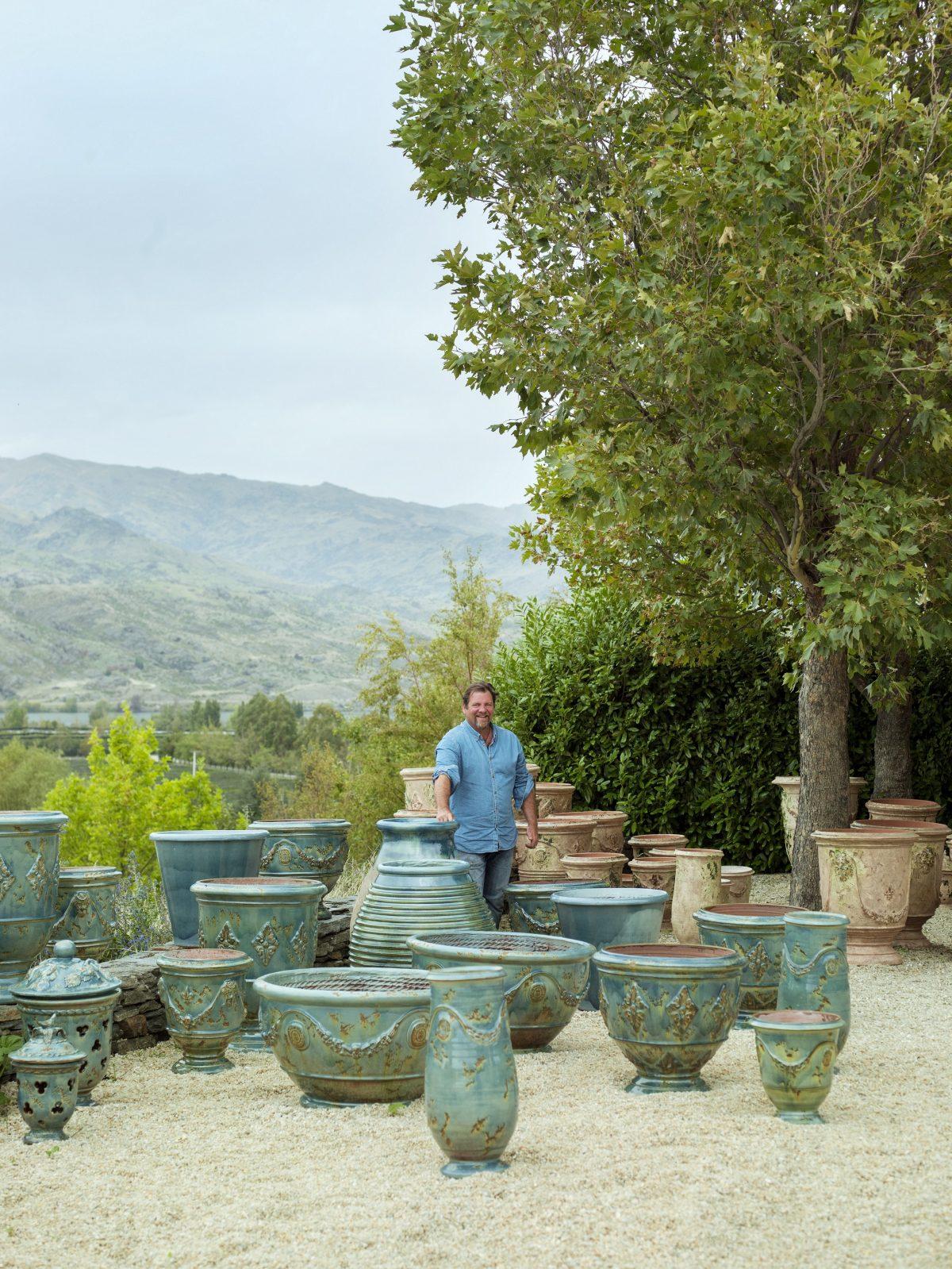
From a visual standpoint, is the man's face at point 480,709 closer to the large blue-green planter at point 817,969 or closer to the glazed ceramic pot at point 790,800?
the large blue-green planter at point 817,969

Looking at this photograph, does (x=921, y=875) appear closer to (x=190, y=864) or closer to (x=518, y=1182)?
(x=190, y=864)

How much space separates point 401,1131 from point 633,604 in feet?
22.7

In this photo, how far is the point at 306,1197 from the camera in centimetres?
344

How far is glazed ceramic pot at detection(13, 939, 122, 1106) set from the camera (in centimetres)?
423

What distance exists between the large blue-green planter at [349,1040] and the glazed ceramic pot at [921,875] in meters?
4.20

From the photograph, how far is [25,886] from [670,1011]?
2495 millimetres

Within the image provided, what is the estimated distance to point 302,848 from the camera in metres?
6.35

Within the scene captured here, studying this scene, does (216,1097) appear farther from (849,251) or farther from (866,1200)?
(849,251)

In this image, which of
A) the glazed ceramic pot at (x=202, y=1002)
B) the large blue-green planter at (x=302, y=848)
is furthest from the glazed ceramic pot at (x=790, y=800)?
the glazed ceramic pot at (x=202, y=1002)

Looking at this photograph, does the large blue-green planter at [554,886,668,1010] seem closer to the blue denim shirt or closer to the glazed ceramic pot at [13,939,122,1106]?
the blue denim shirt

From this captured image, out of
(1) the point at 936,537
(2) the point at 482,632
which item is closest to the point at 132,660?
(2) the point at 482,632

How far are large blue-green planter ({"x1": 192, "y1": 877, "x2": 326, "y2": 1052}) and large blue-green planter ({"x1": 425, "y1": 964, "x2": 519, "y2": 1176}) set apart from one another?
5.64ft

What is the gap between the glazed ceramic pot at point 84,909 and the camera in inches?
218

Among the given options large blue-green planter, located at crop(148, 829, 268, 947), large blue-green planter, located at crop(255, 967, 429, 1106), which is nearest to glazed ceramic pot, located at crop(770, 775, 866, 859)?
large blue-green planter, located at crop(148, 829, 268, 947)
